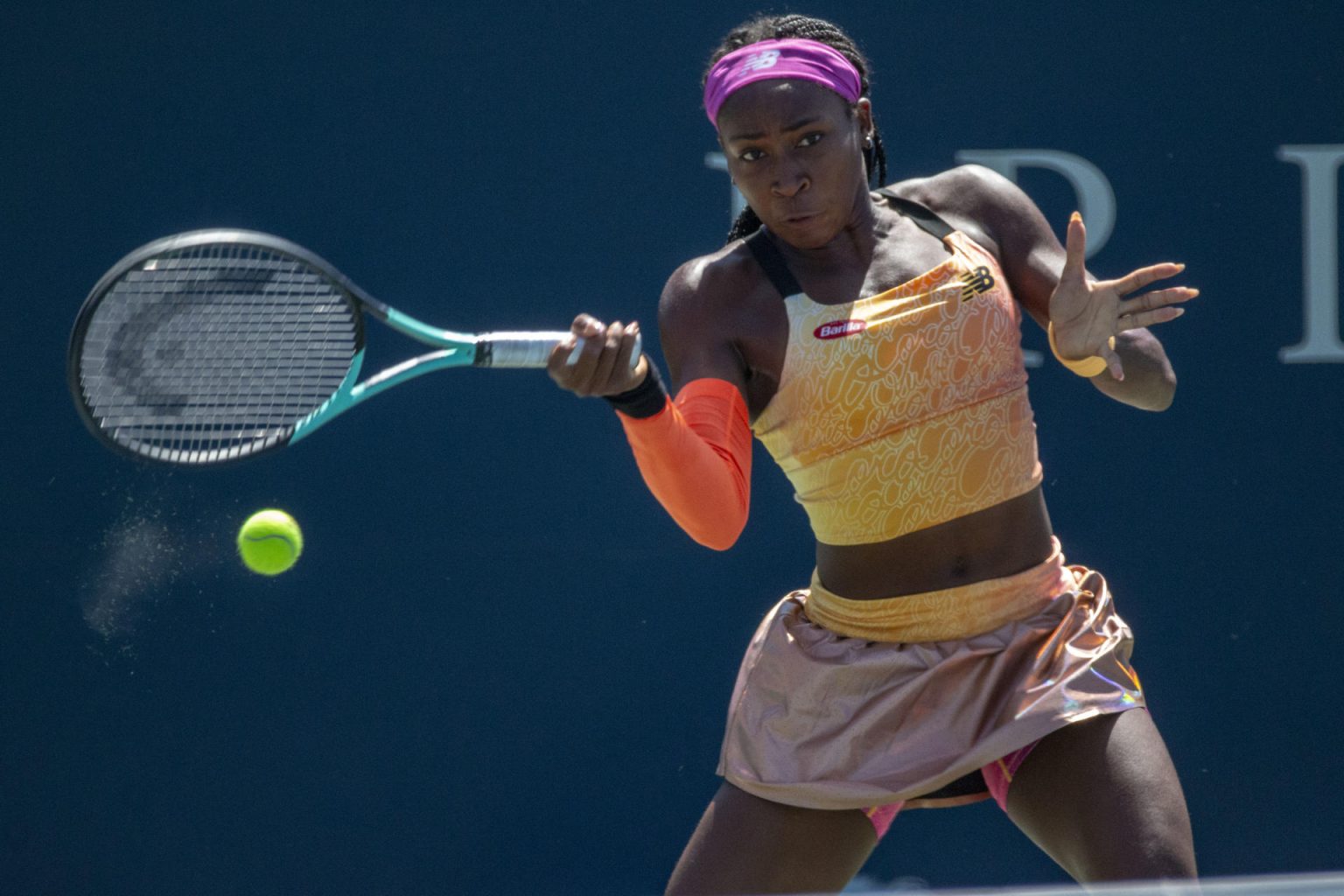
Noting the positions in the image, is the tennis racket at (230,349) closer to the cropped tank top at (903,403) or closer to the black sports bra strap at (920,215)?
the cropped tank top at (903,403)

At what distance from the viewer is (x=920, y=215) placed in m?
2.47

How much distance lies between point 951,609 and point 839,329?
438 millimetres

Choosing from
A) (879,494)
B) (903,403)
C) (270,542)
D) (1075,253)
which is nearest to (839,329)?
(903,403)

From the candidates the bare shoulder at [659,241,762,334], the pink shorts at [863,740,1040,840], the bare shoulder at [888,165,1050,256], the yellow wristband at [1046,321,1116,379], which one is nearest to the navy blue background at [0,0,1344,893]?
the bare shoulder at [888,165,1050,256]

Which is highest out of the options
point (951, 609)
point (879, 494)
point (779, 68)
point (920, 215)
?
point (779, 68)

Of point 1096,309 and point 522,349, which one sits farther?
point 1096,309

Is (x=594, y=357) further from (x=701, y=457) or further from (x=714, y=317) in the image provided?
(x=714, y=317)

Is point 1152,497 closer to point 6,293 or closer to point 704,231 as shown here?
point 704,231

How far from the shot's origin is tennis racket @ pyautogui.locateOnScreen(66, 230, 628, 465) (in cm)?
201

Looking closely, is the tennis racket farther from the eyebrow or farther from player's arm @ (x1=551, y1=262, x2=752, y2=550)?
the eyebrow

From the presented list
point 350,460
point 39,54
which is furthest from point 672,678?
point 39,54

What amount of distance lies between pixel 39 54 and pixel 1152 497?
269cm

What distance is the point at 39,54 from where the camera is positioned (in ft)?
11.4

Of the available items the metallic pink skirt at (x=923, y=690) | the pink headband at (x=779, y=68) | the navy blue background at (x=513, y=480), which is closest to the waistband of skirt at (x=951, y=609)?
the metallic pink skirt at (x=923, y=690)
